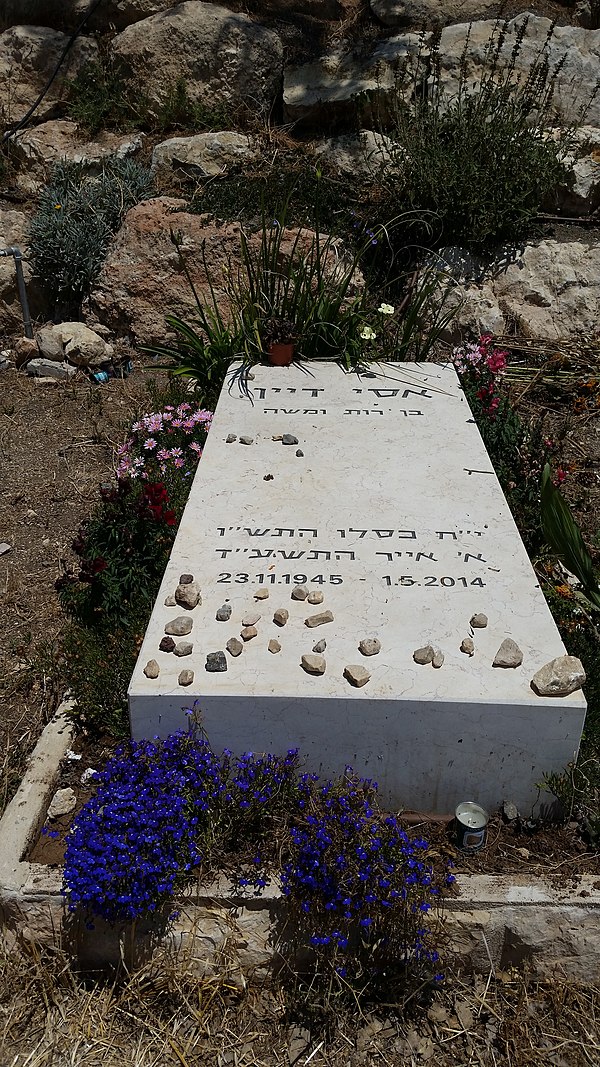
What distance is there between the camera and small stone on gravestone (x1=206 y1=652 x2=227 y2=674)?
103 inches

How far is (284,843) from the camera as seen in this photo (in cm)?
254

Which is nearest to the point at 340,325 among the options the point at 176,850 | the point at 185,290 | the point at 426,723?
the point at 185,290

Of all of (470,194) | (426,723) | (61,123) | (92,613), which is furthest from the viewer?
(61,123)

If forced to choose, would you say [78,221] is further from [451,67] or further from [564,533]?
[564,533]

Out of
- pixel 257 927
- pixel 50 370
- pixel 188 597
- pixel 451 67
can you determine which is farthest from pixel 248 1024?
pixel 451 67

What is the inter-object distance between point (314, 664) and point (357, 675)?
138mm

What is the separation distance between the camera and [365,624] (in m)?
2.79

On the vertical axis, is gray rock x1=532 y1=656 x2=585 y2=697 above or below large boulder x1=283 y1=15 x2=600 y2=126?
below

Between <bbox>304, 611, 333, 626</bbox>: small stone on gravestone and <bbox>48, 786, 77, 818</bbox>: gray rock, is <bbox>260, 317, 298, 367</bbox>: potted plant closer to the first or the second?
<bbox>304, 611, 333, 626</bbox>: small stone on gravestone

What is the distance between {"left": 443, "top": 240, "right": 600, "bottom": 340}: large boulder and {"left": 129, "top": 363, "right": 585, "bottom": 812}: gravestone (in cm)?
240

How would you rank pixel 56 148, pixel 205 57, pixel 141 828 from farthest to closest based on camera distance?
pixel 205 57, pixel 56 148, pixel 141 828

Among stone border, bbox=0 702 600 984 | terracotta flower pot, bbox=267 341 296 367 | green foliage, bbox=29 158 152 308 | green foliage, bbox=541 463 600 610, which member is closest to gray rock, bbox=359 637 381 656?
stone border, bbox=0 702 600 984

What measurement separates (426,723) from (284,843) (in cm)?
56

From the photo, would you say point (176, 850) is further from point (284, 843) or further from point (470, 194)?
point (470, 194)
